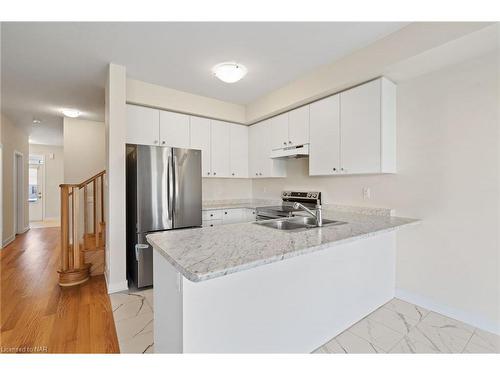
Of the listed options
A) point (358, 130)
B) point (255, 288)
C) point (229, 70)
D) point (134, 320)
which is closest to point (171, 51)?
point (229, 70)

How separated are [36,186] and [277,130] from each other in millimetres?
8432

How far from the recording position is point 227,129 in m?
3.83

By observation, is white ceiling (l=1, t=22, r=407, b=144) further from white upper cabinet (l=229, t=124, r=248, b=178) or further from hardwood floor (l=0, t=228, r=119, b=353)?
hardwood floor (l=0, t=228, r=119, b=353)

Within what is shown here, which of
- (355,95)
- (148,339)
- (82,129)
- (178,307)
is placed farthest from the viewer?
(82,129)

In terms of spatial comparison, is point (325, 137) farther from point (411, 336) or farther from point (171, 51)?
point (411, 336)

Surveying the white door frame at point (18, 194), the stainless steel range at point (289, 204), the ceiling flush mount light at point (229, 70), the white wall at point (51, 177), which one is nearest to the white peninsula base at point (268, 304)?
the stainless steel range at point (289, 204)

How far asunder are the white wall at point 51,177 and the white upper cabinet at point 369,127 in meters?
8.99

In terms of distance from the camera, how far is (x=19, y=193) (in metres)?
5.45

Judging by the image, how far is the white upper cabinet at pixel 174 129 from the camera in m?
3.18

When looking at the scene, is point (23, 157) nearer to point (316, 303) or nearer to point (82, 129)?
point (82, 129)

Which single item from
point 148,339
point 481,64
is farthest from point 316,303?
point 481,64

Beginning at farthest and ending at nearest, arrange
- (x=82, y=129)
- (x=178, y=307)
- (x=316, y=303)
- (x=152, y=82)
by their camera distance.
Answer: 1. (x=82, y=129)
2. (x=152, y=82)
3. (x=316, y=303)
4. (x=178, y=307)

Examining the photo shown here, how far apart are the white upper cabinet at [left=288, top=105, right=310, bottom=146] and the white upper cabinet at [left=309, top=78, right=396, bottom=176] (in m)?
0.16

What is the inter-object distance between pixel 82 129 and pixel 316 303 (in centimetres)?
528
